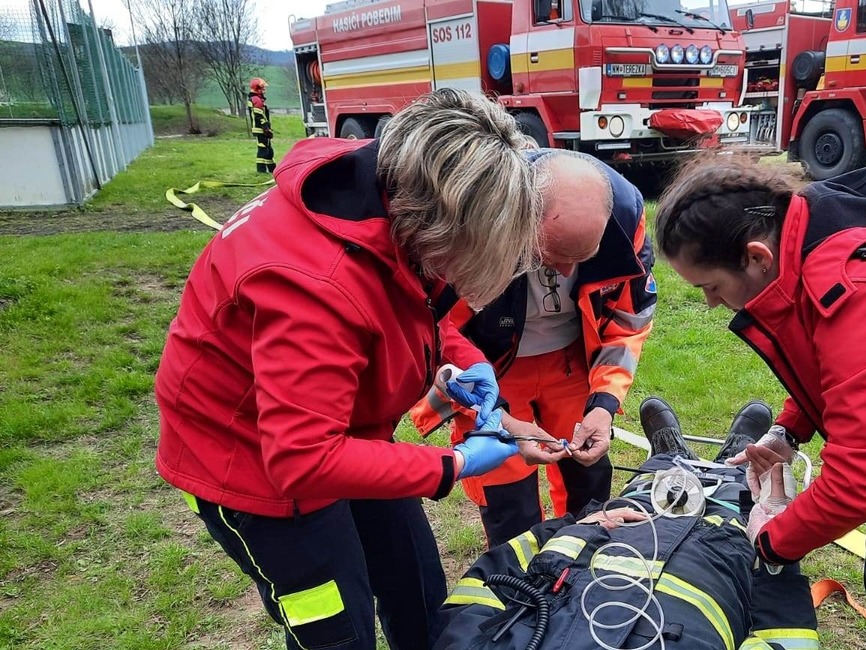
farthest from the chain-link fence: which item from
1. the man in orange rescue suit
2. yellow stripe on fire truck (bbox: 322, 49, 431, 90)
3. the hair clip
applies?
the hair clip

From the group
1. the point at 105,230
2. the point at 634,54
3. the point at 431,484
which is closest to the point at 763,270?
the point at 431,484

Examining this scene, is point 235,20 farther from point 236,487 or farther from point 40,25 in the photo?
point 236,487

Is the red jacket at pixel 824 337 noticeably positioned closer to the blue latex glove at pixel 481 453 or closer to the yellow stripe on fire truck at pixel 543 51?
the blue latex glove at pixel 481 453

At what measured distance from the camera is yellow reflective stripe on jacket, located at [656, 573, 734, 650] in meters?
1.63

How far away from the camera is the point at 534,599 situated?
5.47ft

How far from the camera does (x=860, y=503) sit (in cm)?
150

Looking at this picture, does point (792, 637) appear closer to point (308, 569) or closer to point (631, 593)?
point (631, 593)

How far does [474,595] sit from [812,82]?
34.1 feet

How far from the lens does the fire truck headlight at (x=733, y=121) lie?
8734 mm

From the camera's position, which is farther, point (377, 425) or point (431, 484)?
point (377, 425)

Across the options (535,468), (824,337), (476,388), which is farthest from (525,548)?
(824,337)

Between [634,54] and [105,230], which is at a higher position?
[634,54]

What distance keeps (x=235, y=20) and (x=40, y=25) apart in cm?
2567

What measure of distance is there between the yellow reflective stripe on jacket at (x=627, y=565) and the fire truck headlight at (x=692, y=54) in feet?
24.7
